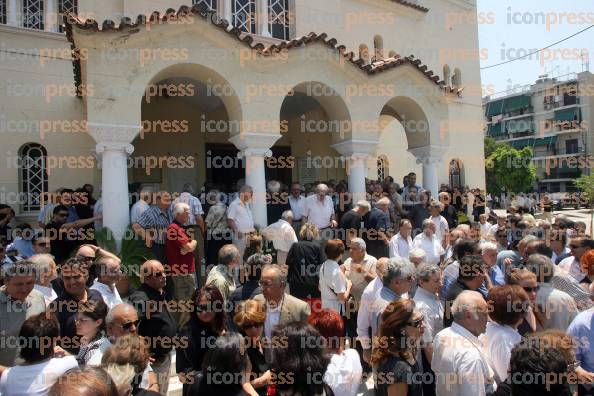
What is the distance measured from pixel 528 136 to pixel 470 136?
1918 inches

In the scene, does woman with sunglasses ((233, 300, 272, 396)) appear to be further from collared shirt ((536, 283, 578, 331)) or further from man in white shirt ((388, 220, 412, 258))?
man in white shirt ((388, 220, 412, 258))

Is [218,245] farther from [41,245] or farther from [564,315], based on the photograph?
[564,315]

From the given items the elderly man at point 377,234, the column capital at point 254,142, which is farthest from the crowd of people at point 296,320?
the column capital at point 254,142

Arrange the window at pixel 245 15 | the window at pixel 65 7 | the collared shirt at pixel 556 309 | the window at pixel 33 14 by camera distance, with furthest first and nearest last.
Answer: the window at pixel 245 15
the window at pixel 65 7
the window at pixel 33 14
the collared shirt at pixel 556 309

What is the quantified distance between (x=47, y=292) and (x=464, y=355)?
4178mm

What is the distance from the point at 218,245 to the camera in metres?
7.87

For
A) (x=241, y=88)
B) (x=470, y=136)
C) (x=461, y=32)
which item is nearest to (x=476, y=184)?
(x=470, y=136)

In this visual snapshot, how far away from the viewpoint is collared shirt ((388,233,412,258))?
7.12m

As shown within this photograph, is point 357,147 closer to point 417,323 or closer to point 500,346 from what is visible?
point 500,346

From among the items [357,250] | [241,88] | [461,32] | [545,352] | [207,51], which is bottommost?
[545,352]

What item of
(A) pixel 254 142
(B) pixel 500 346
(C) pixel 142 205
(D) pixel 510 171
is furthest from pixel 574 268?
(D) pixel 510 171

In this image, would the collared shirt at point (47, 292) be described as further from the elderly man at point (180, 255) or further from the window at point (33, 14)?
the window at point (33, 14)

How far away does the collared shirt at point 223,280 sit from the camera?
4.88 meters

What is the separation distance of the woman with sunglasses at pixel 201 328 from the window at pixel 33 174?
861cm
